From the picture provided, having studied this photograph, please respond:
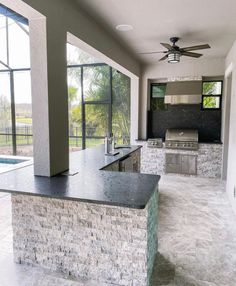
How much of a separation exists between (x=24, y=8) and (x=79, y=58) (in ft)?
14.2

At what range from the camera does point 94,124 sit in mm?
6207

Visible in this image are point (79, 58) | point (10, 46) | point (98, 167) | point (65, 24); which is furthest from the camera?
point (10, 46)

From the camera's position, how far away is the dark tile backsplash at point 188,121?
5.66 m

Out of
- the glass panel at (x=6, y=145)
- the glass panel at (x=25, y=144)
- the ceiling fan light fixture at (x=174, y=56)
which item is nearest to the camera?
the ceiling fan light fixture at (x=174, y=56)

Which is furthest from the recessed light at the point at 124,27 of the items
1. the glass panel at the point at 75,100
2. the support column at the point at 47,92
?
the glass panel at the point at 75,100

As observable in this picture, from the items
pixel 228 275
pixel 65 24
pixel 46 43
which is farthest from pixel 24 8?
pixel 228 275

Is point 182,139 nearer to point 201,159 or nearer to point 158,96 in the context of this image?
point 201,159

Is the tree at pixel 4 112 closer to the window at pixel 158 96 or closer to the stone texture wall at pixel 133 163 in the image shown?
the window at pixel 158 96

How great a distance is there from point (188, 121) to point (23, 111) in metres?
4.40

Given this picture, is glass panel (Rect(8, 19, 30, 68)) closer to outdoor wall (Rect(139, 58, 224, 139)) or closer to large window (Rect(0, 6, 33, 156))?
large window (Rect(0, 6, 33, 156))

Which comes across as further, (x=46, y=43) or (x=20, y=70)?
(x=20, y=70)

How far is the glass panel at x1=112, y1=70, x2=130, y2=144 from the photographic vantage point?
19.8 feet

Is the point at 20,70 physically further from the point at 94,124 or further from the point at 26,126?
the point at 94,124

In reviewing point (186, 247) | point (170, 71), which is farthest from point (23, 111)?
point (186, 247)
